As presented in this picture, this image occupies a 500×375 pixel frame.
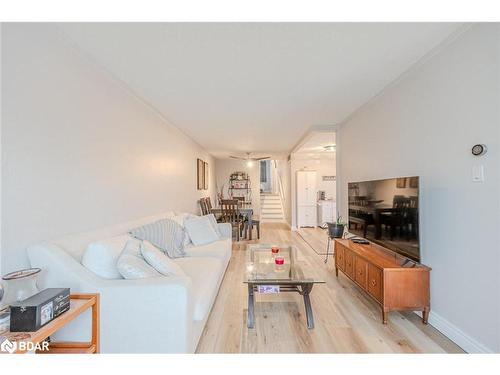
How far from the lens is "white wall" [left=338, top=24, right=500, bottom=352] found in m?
1.61

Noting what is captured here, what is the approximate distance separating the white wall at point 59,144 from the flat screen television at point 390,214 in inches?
110

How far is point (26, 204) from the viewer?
4.92ft

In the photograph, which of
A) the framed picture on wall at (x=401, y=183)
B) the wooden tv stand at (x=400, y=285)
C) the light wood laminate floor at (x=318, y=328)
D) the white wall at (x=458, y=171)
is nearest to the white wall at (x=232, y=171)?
the light wood laminate floor at (x=318, y=328)

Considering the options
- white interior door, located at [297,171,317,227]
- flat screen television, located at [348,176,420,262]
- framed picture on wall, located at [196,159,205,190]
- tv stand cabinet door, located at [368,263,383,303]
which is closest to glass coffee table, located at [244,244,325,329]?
tv stand cabinet door, located at [368,263,383,303]

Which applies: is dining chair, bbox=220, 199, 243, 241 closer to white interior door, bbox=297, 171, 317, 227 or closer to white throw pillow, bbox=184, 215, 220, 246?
white throw pillow, bbox=184, 215, 220, 246

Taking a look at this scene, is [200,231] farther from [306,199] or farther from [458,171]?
[306,199]

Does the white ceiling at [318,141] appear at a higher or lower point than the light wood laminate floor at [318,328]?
higher

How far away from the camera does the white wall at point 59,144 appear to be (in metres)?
1.42

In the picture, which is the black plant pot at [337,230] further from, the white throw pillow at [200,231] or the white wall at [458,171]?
the white throw pillow at [200,231]

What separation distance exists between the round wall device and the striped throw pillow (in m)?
2.91

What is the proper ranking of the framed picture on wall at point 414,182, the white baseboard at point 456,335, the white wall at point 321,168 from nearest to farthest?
the white baseboard at point 456,335 < the framed picture on wall at point 414,182 < the white wall at point 321,168

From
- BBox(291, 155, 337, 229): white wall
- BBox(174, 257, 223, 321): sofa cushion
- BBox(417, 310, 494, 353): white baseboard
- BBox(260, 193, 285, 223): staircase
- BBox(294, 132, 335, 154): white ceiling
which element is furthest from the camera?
BBox(260, 193, 285, 223): staircase

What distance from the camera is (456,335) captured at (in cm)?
187

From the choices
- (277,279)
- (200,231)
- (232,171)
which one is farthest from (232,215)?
(232,171)
